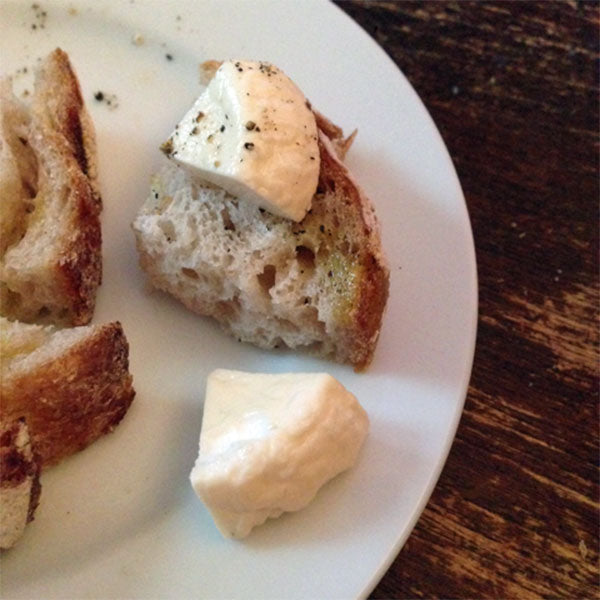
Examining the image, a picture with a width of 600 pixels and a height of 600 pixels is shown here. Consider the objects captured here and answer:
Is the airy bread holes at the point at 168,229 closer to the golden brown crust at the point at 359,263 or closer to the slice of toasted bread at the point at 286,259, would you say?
the slice of toasted bread at the point at 286,259

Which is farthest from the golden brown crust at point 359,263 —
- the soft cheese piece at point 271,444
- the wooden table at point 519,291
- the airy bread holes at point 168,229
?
the wooden table at point 519,291

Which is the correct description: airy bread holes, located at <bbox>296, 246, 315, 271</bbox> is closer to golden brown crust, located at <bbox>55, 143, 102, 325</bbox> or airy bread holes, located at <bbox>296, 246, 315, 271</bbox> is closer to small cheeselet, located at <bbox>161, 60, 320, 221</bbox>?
small cheeselet, located at <bbox>161, 60, 320, 221</bbox>

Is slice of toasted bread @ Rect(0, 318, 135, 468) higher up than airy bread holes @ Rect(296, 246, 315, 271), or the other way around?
airy bread holes @ Rect(296, 246, 315, 271)

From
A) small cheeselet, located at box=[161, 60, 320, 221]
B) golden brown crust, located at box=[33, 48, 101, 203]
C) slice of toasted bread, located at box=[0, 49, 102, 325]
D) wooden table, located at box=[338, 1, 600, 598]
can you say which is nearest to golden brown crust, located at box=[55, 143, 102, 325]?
slice of toasted bread, located at box=[0, 49, 102, 325]

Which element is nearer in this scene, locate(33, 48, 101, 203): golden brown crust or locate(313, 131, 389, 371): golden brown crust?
locate(313, 131, 389, 371): golden brown crust

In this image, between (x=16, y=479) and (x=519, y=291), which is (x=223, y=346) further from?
(x=519, y=291)

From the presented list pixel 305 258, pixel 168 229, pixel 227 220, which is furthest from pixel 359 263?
pixel 168 229
